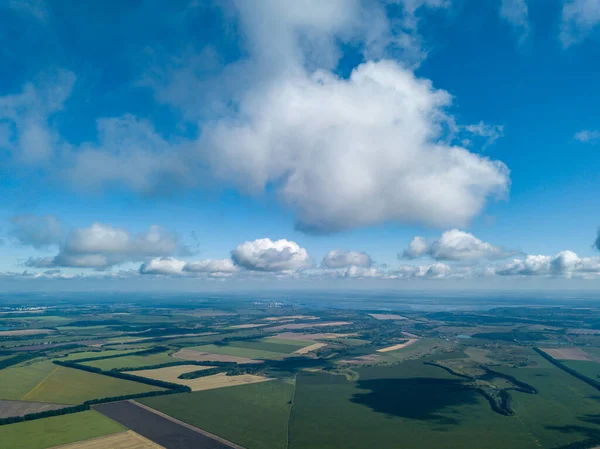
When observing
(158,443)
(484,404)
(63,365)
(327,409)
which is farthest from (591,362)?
(63,365)

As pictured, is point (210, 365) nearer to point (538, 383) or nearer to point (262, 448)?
point (262, 448)

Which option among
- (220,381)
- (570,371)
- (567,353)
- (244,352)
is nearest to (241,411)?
(220,381)

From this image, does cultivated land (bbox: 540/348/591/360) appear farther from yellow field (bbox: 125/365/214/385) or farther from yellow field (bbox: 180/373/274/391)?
yellow field (bbox: 125/365/214/385)

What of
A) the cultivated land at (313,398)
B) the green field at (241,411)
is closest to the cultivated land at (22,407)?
the cultivated land at (313,398)

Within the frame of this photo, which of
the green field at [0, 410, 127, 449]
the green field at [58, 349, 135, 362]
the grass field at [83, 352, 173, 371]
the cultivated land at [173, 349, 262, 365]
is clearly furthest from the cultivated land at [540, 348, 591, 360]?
the green field at [58, 349, 135, 362]

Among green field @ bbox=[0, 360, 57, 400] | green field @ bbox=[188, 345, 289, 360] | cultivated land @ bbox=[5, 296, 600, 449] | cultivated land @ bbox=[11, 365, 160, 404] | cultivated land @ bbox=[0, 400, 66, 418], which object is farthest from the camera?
green field @ bbox=[188, 345, 289, 360]
